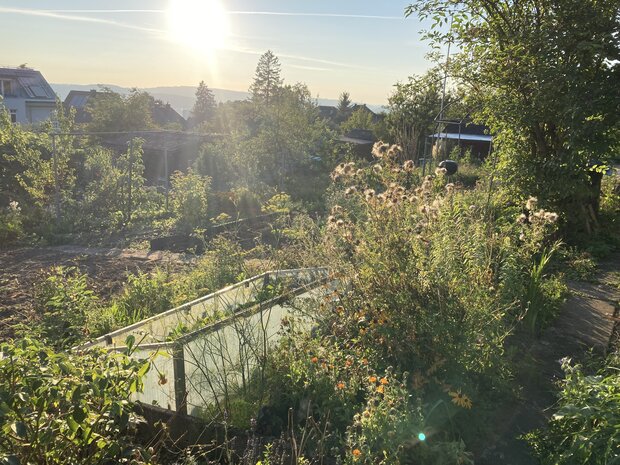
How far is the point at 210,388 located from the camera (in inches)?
119

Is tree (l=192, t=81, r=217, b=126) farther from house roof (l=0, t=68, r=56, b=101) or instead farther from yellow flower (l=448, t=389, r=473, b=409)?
yellow flower (l=448, t=389, r=473, b=409)

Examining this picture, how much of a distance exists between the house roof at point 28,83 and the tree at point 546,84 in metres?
48.4

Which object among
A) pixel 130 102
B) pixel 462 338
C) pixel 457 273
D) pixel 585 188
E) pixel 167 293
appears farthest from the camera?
pixel 130 102

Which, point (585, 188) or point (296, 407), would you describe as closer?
point (296, 407)

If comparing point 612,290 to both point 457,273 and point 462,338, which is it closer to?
point 457,273

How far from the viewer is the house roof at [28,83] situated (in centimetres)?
4435

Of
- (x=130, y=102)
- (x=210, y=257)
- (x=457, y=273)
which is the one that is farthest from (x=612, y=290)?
(x=130, y=102)

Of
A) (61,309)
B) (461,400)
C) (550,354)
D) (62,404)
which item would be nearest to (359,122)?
(61,309)

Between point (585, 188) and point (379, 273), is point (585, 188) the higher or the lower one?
the higher one

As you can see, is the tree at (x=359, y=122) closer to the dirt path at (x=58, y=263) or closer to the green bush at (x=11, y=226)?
the green bush at (x=11, y=226)

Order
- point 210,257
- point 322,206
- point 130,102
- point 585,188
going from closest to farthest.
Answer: point 210,257
point 585,188
point 322,206
point 130,102

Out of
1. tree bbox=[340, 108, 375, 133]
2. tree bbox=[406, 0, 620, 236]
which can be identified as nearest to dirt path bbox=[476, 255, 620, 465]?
tree bbox=[406, 0, 620, 236]

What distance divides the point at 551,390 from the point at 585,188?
4.58 metres

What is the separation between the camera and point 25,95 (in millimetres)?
44500
